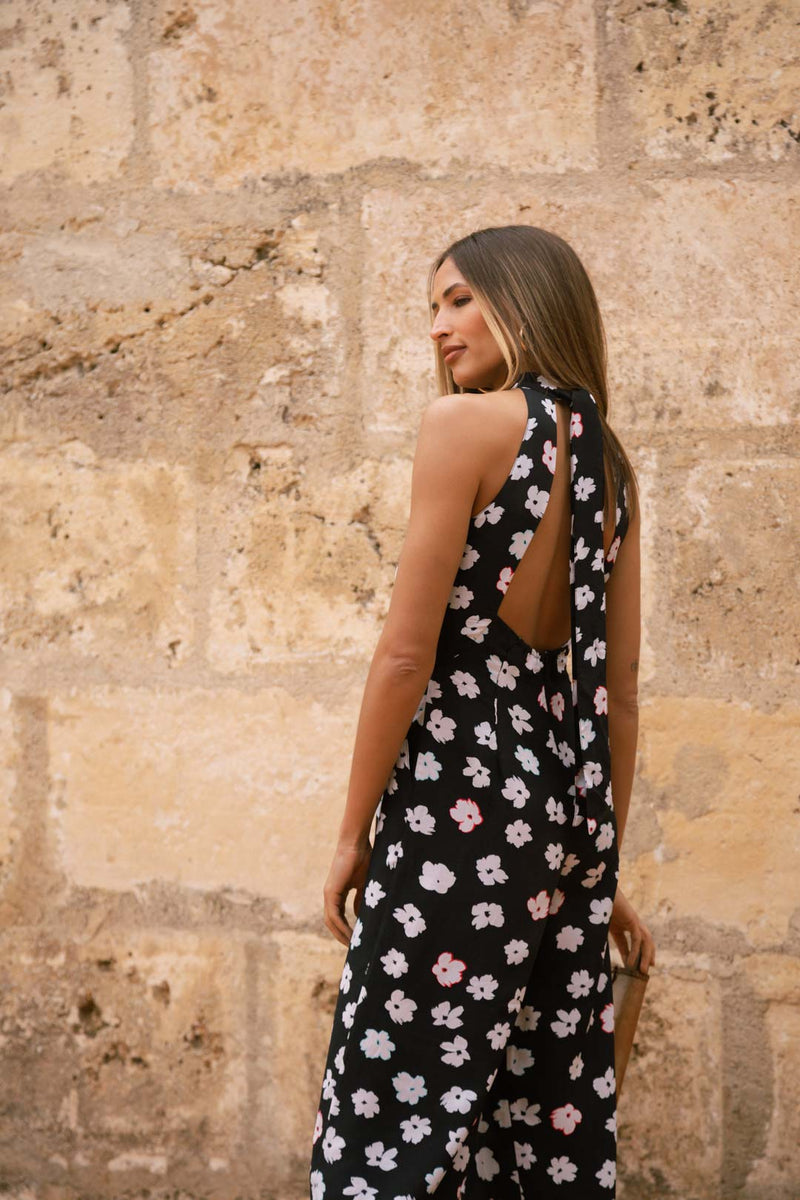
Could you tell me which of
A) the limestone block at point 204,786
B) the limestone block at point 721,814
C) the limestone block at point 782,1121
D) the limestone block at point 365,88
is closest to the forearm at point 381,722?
the limestone block at point 204,786

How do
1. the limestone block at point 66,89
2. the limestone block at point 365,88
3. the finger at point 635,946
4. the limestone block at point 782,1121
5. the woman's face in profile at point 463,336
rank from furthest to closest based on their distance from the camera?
the limestone block at point 66,89, the limestone block at point 365,88, the limestone block at point 782,1121, the finger at point 635,946, the woman's face in profile at point 463,336

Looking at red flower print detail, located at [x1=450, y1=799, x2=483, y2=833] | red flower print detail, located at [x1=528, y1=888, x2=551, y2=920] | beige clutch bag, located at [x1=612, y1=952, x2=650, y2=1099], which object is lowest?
beige clutch bag, located at [x1=612, y1=952, x2=650, y2=1099]

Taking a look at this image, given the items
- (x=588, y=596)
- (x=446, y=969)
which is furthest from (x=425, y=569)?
(x=446, y=969)

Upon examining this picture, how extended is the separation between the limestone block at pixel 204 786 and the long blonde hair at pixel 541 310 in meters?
0.90

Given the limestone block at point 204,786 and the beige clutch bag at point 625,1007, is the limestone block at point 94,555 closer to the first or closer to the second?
the limestone block at point 204,786

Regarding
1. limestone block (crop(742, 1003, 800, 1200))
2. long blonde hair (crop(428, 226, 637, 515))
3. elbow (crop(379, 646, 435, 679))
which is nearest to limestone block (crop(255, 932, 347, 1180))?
limestone block (crop(742, 1003, 800, 1200))

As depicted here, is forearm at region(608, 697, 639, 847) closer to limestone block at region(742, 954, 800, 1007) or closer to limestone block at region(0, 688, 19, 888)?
limestone block at region(742, 954, 800, 1007)

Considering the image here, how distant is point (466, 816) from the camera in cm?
148

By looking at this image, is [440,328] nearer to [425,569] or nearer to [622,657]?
[425,569]

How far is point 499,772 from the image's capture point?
1.50m

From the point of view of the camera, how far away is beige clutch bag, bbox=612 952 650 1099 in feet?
5.75

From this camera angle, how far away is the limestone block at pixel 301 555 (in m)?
2.32

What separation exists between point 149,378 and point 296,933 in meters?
1.24

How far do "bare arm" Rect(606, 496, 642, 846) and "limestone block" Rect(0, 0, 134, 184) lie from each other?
1.48 metres
